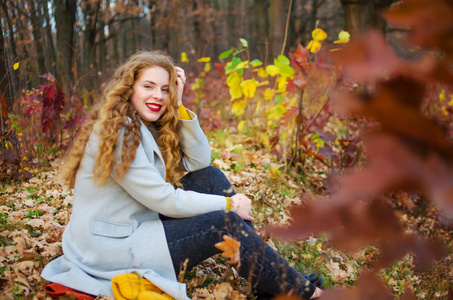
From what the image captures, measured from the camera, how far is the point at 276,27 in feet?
A: 20.1

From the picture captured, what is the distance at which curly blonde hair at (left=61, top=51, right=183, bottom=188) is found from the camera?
179cm

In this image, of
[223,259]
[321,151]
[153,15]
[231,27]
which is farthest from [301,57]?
[231,27]

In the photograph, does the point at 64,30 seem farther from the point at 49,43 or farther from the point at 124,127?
the point at 124,127

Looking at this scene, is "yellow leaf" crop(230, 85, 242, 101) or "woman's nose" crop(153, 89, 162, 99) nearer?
"woman's nose" crop(153, 89, 162, 99)

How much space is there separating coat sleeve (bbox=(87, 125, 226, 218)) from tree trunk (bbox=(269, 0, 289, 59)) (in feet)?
14.8

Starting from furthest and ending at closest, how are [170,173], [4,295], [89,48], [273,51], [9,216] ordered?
1. [89,48]
2. [273,51]
3. [9,216]
4. [170,173]
5. [4,295]

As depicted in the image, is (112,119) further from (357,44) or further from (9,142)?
(9,142)

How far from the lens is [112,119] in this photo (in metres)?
1.86

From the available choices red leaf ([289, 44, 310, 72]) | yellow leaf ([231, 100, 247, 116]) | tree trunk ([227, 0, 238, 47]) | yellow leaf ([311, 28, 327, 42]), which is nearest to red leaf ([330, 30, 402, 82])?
red leaf ([289, 44, 310, 72])

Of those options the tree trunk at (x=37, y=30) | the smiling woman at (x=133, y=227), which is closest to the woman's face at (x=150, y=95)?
the smiling woman at (x=133, y=227)

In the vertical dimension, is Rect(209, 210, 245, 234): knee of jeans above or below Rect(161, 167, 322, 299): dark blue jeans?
above

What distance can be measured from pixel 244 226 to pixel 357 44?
1.51m

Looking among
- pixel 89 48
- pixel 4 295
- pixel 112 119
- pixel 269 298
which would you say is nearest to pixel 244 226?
pixel 269 298

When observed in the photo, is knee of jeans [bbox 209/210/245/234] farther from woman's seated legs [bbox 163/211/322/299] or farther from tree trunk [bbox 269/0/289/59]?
tree trunk [bbox 269/0/289/59]
